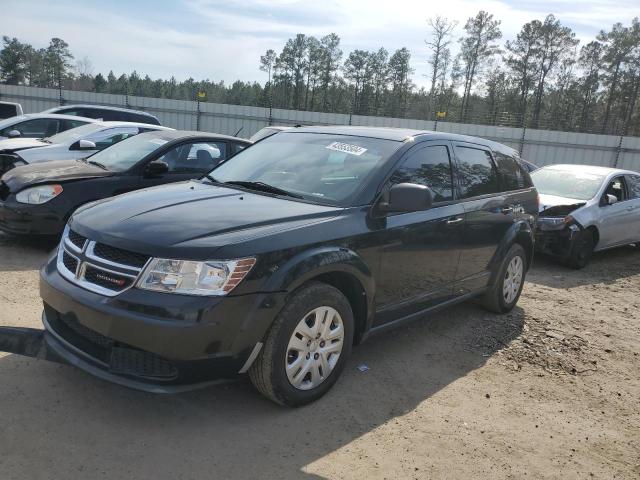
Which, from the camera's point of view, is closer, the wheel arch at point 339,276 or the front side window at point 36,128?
the wheel arch at point 339,276

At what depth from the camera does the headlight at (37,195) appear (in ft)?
19.8

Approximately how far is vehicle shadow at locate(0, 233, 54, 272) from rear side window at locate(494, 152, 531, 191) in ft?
15.4

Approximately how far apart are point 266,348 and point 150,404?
0.85 metres

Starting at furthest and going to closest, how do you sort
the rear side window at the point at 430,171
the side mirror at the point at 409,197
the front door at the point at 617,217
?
1. the front door at the point at 617,217
2. the rear side window at the point at 430,171
3. the side mirror at the point at 409,197

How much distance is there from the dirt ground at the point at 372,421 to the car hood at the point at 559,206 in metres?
3.62

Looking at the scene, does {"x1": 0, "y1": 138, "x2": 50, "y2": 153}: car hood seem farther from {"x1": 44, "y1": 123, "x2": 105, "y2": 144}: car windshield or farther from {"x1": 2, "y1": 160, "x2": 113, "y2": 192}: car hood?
{"x1": 2, "y1": 160, "x2": 113, "y2": 192}: car hood

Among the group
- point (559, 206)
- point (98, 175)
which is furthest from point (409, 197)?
point (559, 206)

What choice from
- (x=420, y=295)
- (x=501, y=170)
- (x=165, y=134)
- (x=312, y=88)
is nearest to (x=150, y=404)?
(x=420, y=295)

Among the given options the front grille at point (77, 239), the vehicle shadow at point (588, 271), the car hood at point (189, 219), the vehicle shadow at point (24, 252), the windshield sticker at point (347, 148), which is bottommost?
the vehicle shadow at point (588, 271)

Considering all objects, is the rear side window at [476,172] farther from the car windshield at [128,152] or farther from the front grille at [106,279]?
the car windshield at [128,152]

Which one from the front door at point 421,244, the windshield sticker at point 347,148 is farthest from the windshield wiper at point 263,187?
the front door at point 421,244

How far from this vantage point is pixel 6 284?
5.16m

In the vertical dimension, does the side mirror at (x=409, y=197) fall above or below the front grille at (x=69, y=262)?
above

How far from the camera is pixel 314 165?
412cm
